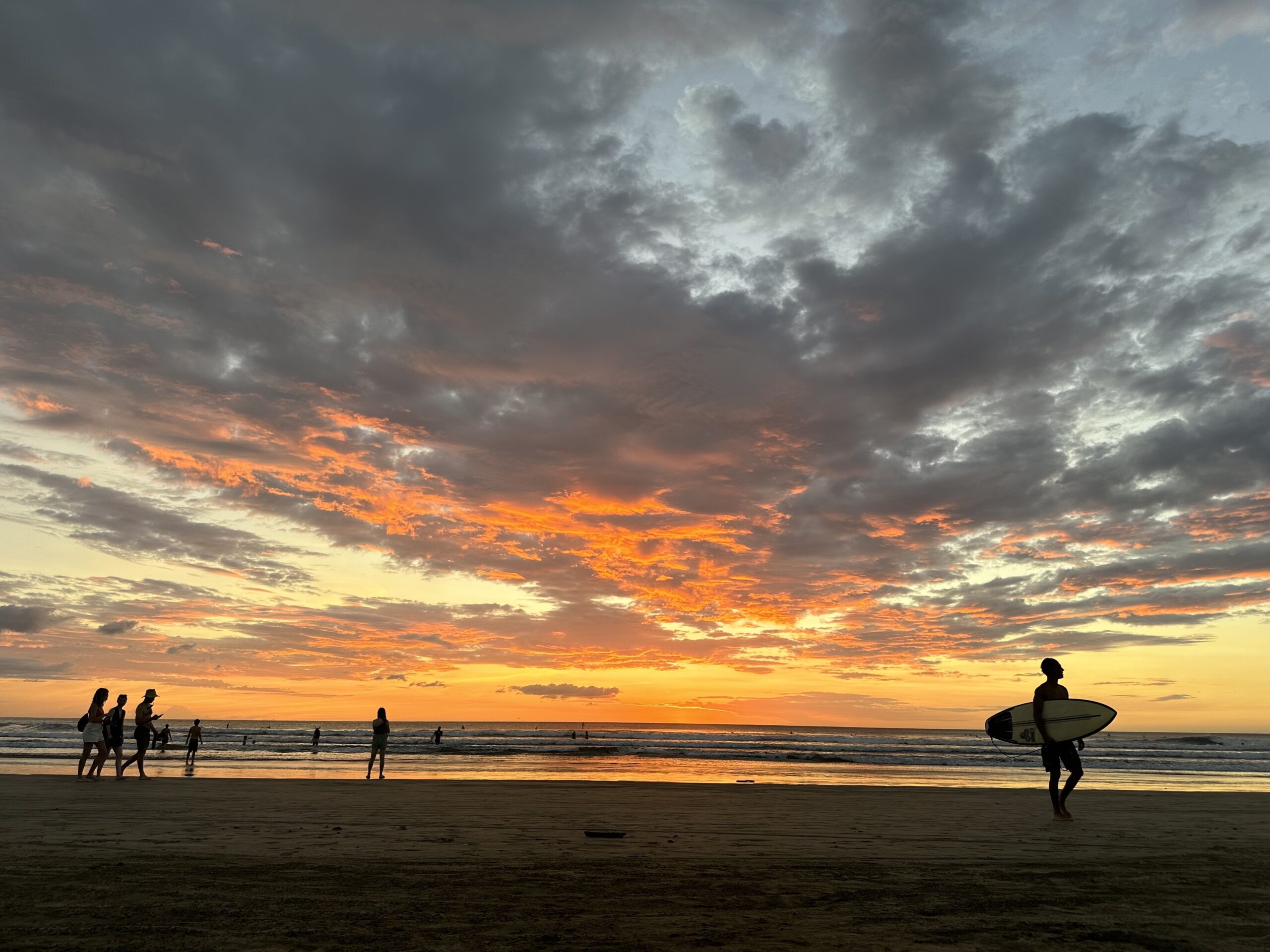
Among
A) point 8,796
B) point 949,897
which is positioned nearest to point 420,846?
point 949,897

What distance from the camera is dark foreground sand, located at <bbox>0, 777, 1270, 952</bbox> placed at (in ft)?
17.8

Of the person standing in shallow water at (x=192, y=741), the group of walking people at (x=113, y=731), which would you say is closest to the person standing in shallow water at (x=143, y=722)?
the group of walking people at (x=113, y=731)

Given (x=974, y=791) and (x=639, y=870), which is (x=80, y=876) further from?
(x=974, y=791)

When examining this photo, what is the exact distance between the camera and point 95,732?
68.6ft

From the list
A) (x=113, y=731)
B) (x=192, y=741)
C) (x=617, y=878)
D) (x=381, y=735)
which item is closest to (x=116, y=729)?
(x=113, y=731)

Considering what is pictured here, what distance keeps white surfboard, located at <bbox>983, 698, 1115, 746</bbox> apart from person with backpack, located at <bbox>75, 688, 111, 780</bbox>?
22.9 m

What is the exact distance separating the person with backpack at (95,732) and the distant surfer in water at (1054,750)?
22591 millimetres

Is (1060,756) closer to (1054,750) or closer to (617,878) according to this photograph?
(1054,750)

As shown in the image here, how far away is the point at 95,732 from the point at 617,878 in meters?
20.5

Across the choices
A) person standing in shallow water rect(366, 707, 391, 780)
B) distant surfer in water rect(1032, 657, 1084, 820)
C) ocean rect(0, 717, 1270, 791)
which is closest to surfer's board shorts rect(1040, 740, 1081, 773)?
distant surfer in water rect(1032, 657, 1084, 820)

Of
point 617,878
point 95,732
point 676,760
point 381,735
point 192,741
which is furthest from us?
point 676,760

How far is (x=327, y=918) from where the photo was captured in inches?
228

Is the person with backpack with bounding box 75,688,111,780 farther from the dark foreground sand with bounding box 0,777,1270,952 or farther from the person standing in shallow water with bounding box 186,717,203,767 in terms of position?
the person standing in shallow water with bounding box 186,717,203,767

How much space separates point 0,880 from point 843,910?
25.4ft
